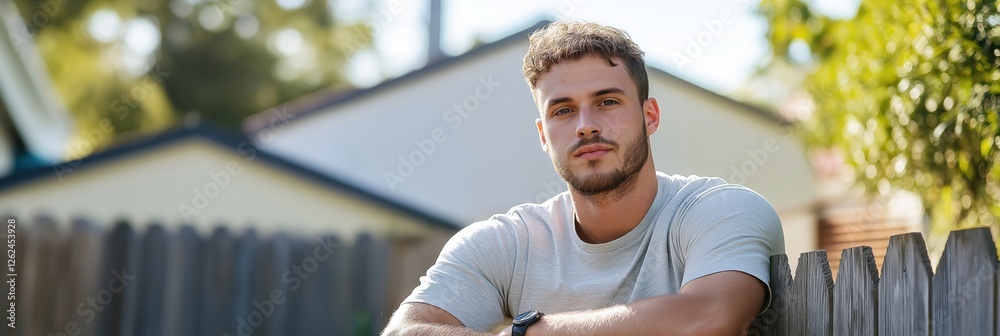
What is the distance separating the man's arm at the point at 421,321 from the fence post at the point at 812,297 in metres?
0.95

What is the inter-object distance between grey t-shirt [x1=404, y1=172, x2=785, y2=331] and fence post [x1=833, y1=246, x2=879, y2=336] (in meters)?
0.20

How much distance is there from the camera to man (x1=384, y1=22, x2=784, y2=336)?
2727 mm

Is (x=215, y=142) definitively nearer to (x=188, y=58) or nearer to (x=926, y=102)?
(x=926, y=102)

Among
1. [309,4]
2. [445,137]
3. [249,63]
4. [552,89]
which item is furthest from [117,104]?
[552,89]

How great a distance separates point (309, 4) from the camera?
32688 mm

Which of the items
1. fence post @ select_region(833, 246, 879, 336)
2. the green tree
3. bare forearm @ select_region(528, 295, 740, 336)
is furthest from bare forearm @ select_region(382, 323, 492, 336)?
the green tree

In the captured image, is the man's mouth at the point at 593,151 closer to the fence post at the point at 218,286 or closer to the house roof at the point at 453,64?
the fence post at the point at 218,286

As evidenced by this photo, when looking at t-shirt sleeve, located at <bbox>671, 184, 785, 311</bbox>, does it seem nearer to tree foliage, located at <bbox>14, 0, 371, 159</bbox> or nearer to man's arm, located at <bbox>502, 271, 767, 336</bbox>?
man's arm, located at <bbox>502, 271, 767, 336</bbox>

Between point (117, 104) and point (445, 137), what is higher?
point (117, 104)

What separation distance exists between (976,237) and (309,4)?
32.0 m

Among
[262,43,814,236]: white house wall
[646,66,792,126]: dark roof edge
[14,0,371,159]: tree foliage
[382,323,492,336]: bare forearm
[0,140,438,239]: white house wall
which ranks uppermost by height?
[14,0,371,159]: tree foliage

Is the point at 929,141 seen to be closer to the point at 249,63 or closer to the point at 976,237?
the point at 976,237

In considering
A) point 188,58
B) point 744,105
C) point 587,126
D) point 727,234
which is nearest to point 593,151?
point 587,126

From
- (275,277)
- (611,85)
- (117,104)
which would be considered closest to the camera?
(611,85)
